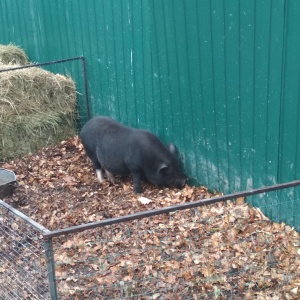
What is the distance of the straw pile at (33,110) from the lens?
870 centimetres

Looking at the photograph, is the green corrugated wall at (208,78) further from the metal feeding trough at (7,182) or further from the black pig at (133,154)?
the metal feeding trough at (7,182)

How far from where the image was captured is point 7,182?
7.27 metres

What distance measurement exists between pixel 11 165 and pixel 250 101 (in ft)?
11.9

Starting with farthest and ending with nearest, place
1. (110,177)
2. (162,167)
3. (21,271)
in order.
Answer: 1. (110,177)
2. (162,167)
3. (21,271)

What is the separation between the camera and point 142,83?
7.79 m

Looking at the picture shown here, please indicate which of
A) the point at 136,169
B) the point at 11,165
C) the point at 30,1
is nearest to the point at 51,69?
the point at 30,1

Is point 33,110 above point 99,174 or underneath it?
above

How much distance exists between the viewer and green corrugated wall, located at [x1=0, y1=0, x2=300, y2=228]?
5.80 metres

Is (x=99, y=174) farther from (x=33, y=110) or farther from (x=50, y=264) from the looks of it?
(x=50, y=264)

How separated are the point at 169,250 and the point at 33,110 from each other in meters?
4.06

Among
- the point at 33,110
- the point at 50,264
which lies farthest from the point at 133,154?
the point at 50,264

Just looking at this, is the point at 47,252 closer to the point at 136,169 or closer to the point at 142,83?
the point at 136,169

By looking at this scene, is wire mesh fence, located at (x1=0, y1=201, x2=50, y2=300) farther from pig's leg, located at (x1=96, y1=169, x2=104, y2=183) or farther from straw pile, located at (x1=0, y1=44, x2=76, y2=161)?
straw pile, located at (x1=0, y1=44, x2=76, y2=161)

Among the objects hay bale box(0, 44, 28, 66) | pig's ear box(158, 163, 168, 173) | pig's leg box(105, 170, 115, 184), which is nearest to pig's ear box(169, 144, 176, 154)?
pig's ear box(158, 163, 168, 173)
